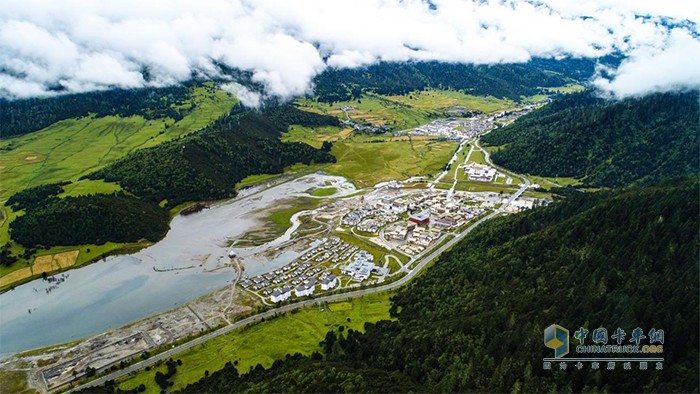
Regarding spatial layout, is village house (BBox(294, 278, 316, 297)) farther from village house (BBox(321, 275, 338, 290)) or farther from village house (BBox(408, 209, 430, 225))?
village house (BBox(408, 209, 430, 225))

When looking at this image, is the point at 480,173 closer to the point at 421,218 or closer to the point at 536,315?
the point at 421,218

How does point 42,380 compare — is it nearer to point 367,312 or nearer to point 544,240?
point 367,312

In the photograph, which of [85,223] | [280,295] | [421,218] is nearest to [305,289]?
[280,295]

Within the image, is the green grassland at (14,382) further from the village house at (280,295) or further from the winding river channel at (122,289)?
the village house at (280,295)

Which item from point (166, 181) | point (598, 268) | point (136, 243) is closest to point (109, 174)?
point (166, 181)

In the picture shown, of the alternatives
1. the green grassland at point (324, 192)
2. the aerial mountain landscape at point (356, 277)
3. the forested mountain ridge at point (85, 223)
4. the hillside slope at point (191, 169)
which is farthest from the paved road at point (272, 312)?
the hillside slope at point (191, 169)
